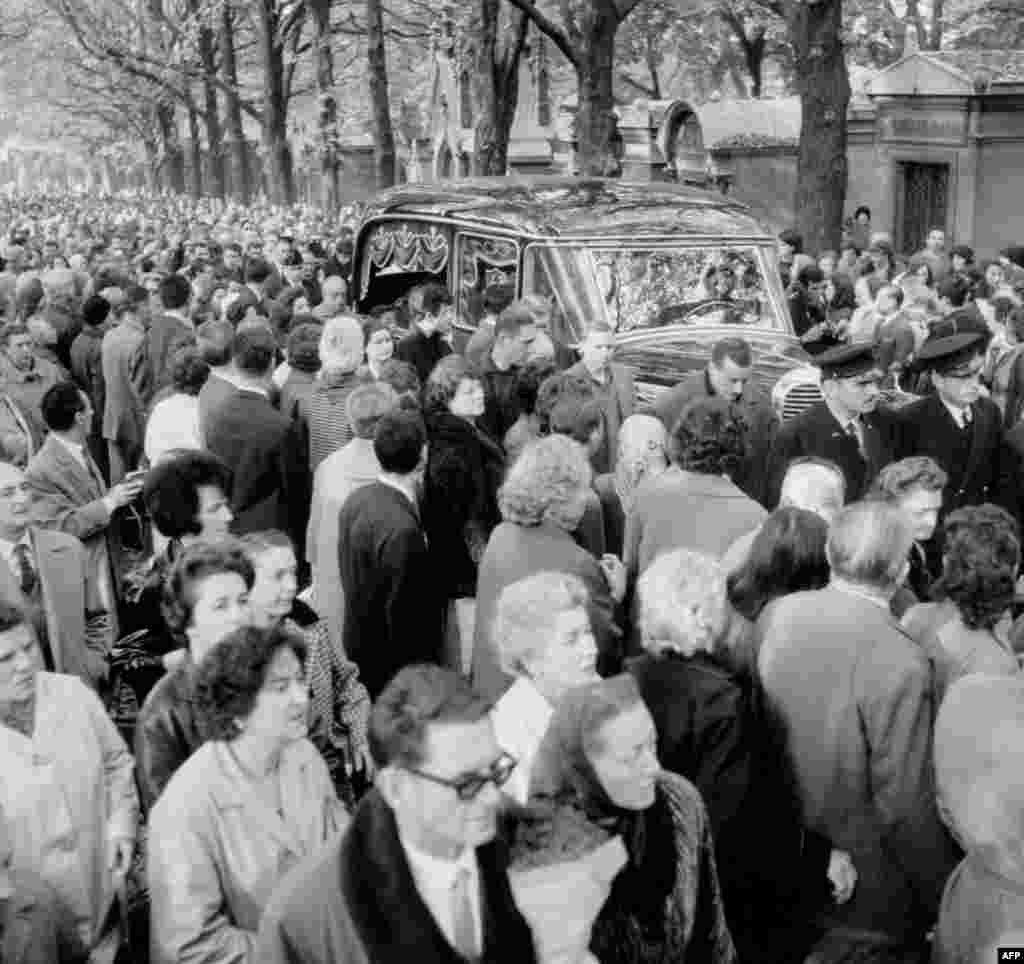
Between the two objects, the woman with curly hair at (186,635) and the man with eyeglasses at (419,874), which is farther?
the woman with curly hair at (186,635)

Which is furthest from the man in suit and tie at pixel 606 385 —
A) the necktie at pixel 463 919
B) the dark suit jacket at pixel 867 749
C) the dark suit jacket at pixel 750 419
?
the necktie at pixel 463 919

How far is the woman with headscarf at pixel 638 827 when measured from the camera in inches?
144

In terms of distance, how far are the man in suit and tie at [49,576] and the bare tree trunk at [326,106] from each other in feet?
83.5

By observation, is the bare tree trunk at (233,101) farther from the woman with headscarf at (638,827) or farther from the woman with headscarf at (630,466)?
the woman with headscarf at (638,827)

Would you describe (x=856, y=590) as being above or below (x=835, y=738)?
above

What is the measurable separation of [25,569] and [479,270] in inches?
264

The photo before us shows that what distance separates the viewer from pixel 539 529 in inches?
225

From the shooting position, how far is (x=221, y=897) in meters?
3.84

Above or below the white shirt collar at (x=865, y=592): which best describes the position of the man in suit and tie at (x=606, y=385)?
below

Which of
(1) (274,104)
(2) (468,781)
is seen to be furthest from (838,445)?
(1) (274,104)

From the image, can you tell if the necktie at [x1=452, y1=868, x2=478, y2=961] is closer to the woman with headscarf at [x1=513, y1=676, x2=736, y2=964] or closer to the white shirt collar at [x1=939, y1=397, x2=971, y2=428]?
the woman with headscarf at [x1=513, y1=676, x2=736, y2=964]

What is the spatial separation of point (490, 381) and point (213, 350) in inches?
60.5

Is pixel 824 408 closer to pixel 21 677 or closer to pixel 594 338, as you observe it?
pixel 594 338

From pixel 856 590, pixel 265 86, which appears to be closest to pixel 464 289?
pixel 856 590
